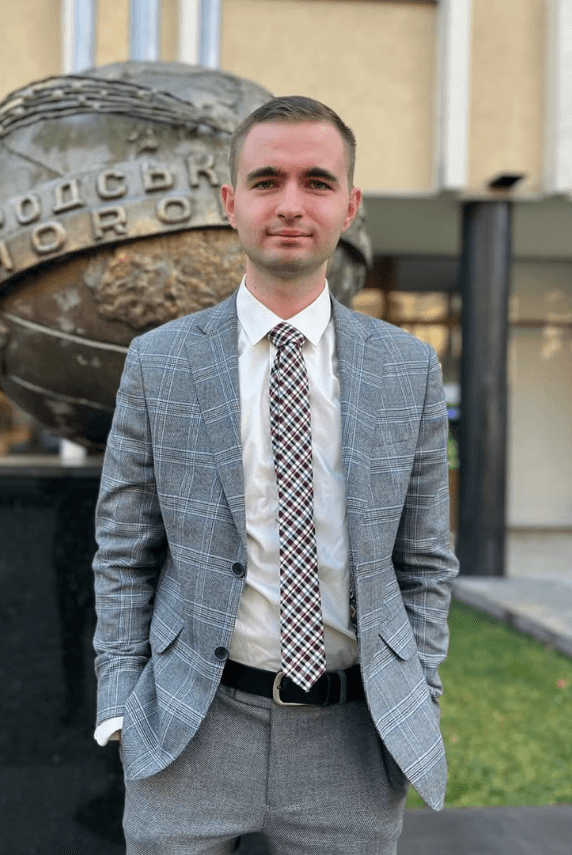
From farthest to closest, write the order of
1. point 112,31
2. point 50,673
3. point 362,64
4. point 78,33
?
point 362,64 < point 112,31 < point 78,33 < point 50,673

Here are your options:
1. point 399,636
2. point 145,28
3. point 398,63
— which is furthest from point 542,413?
point 399,636

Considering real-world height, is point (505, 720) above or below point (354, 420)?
below

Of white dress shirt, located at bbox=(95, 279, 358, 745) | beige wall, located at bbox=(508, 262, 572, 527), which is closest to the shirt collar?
white dress shirt, located at bbox=(95, 279, 358, 745)

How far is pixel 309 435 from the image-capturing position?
156cm

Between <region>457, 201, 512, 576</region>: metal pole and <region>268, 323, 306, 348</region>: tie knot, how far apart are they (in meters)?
6.57

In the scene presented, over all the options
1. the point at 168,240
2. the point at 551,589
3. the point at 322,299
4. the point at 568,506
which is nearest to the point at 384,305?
the point at 568,506

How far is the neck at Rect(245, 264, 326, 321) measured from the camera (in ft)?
5.23

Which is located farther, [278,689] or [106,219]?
[106,219]

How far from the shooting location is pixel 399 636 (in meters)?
1.59

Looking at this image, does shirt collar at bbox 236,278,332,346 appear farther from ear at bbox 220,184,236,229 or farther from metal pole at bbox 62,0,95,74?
metal pole at bbox 62,0,95,74

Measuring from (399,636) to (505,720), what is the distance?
10.7 ft

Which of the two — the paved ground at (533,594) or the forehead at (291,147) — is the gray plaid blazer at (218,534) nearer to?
the forehead at (291,147)

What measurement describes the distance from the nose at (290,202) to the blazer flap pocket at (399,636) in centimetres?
71

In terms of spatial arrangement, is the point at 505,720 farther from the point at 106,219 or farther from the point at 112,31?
the point at 112,31
